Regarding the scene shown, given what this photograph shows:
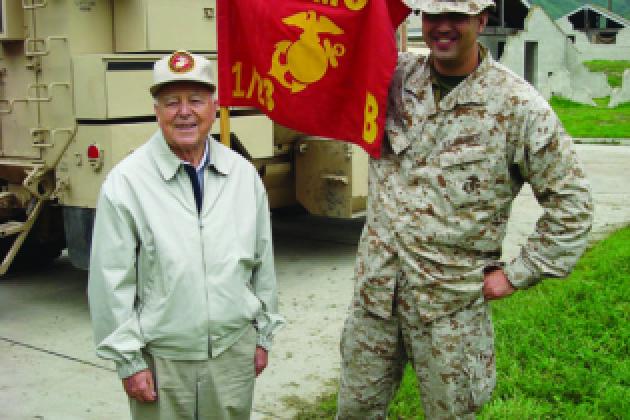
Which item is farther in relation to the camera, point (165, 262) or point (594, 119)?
point (594, 119)

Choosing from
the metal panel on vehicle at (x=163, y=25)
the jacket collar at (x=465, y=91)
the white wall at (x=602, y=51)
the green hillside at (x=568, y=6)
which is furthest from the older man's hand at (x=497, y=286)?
the green hillside at (x=568, y=6)

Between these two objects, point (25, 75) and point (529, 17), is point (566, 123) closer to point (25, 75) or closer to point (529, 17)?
point (529, 17)

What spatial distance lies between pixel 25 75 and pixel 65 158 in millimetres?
683

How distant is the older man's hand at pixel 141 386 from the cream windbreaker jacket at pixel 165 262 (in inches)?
0.9

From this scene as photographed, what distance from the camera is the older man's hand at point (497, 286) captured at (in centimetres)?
273

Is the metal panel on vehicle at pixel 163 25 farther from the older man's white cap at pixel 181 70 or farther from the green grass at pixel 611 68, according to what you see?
the green grass at pixel 611 68

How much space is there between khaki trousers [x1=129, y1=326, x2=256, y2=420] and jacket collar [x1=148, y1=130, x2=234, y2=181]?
1.74 feet

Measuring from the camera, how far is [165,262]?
8.14 ft

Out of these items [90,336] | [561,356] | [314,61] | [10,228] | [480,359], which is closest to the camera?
[480,359]

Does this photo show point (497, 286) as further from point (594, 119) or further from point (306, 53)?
point (594, 119)

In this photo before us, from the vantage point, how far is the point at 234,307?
259cm

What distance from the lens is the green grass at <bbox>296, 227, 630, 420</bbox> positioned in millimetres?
4039

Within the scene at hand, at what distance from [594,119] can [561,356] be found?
1840 centimetres

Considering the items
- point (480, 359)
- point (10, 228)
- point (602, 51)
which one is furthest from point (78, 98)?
point (602, 51)
